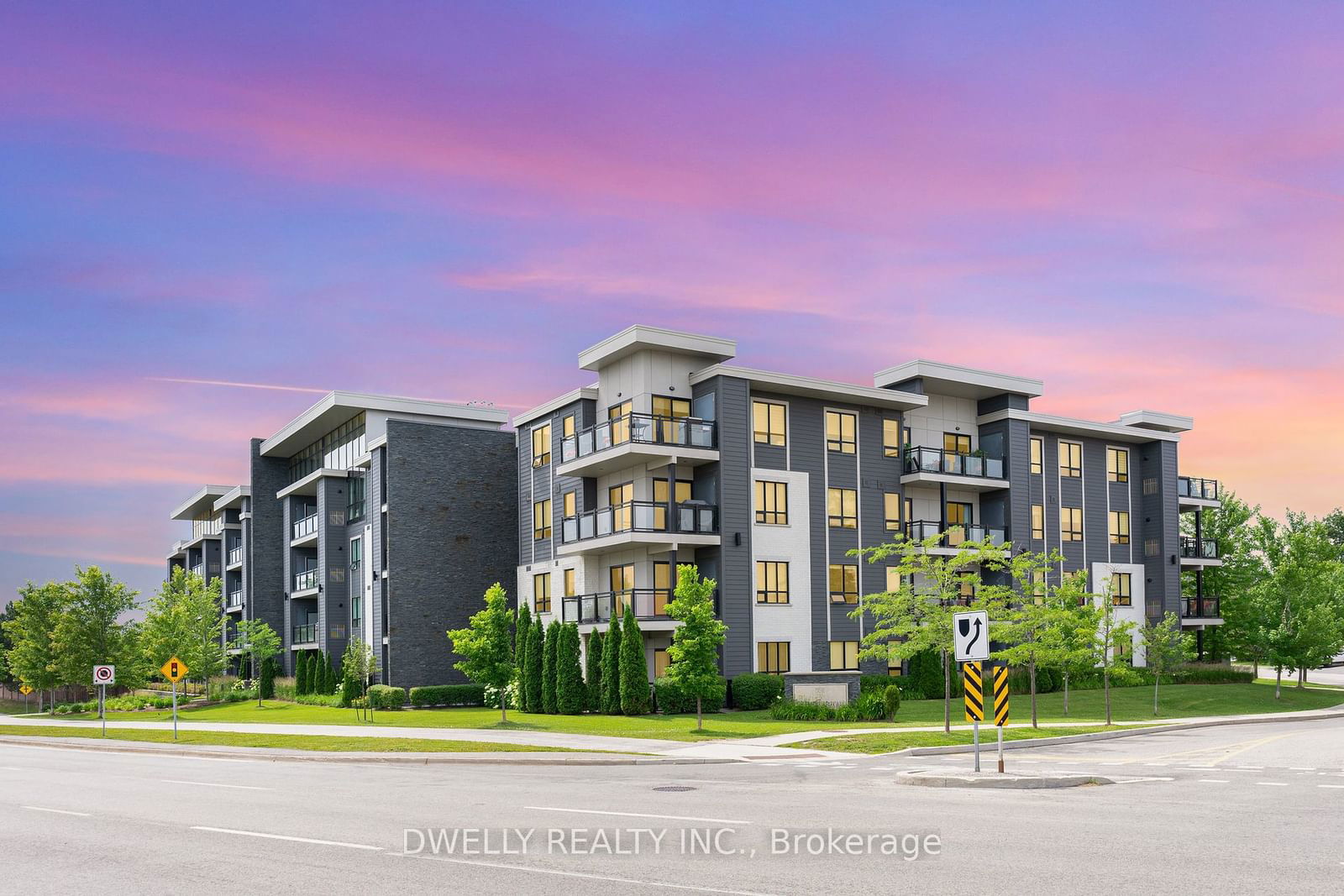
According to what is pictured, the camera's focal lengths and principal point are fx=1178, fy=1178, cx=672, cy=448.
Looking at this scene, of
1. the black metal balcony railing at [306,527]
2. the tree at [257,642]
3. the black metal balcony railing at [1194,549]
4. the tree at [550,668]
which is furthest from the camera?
the black metal balcony railing at [306,527]

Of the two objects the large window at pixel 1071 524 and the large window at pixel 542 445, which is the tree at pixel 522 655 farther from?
the large window at pixel 1071 524

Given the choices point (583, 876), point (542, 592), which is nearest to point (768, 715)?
point (542, 592)

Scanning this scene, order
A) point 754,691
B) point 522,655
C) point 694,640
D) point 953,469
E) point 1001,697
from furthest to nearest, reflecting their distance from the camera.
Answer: point 953,469, point 522,655, point 754,691, point 694,640, point 1001,697

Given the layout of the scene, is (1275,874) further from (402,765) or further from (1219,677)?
(1219,677)

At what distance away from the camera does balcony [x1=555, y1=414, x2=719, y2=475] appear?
4328 cm

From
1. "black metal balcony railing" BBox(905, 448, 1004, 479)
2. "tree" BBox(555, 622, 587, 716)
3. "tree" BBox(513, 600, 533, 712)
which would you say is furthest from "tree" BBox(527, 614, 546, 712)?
"black metal balcony railing" BBox(905, 448, 1004, 479)

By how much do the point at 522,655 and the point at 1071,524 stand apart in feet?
91.2

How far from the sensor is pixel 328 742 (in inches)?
1216

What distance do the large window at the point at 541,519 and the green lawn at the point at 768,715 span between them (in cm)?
825

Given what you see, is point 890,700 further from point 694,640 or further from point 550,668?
point 550,668

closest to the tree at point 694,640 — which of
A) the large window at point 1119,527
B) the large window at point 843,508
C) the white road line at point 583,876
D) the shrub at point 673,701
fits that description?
the shrub at point 673,701

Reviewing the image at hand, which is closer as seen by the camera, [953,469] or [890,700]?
[890,700]

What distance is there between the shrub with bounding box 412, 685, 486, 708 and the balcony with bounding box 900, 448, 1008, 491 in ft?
67.1

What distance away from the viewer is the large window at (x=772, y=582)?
146 ft
